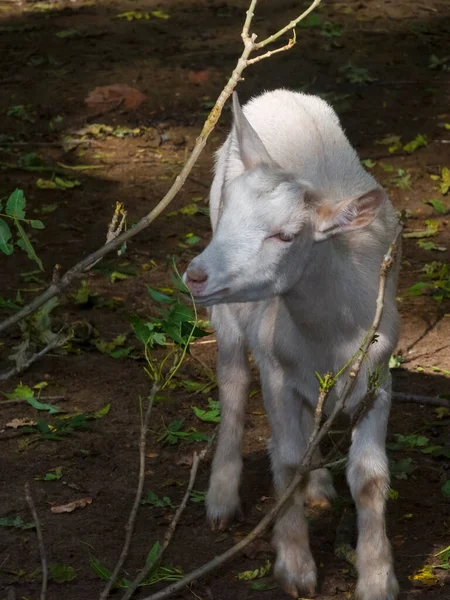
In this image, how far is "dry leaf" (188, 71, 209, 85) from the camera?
9.24 m

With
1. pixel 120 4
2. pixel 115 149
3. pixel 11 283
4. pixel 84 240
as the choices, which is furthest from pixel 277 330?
pixel 120 4

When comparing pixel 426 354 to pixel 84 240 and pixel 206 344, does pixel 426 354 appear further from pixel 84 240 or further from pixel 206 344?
pixel 84 240

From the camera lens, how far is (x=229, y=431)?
14.9 ft

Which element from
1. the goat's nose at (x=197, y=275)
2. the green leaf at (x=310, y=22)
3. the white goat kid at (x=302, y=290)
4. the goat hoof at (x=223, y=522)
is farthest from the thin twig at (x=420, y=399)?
the green leaf at (x=310, y=22)

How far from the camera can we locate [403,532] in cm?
414

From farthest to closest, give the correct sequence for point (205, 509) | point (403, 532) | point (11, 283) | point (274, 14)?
point (274, 14) → point (11, 283) → point (205, 509) → point (403, 532)

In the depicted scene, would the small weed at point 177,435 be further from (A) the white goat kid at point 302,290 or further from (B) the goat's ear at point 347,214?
(B) the goat's ear at point 347,214

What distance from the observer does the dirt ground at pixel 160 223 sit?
13.6ft

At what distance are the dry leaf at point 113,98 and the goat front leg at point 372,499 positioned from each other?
5.49 m

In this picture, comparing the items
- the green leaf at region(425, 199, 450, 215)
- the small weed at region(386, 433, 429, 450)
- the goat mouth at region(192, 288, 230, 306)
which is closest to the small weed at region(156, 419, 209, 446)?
the small weed at region(386, 433, 429, 450)

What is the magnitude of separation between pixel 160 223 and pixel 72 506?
3.13 metres

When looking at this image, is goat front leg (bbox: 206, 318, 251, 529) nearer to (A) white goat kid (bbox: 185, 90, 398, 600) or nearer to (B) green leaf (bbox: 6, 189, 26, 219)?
(A) white goat kid (bbox: 185, 90, 398, 600)

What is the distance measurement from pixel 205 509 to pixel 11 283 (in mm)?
2350

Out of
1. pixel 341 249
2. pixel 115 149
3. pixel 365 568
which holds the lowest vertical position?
pixel 115 149
